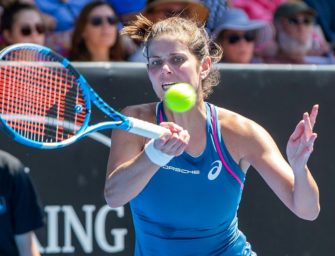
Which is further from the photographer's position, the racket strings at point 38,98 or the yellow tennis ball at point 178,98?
the racket strings at point 38,98

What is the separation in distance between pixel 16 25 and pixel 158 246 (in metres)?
2.76

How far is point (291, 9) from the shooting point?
23.9ft

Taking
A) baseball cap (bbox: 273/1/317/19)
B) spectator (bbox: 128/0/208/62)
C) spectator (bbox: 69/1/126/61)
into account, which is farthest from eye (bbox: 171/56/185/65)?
baseball cap (bbox: 273/1/317/19)

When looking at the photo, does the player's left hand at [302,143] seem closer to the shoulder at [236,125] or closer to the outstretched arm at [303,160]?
the outstretched arm at [303,160]

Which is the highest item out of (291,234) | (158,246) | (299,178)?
(299,178)

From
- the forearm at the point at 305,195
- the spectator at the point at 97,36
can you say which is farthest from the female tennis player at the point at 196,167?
the spectator at the point at 97,36

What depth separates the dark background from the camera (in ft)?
18.1

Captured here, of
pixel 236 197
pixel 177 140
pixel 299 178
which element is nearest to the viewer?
pixel 177 140

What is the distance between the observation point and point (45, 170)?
5.54m

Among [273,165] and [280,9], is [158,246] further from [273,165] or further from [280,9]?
[280,9]

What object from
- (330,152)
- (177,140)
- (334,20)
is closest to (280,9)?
(334,20)

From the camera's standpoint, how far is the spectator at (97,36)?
6438 mm

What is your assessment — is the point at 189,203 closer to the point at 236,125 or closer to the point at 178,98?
the point at 236,125

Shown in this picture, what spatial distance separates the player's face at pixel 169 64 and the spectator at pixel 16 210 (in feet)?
2.29
